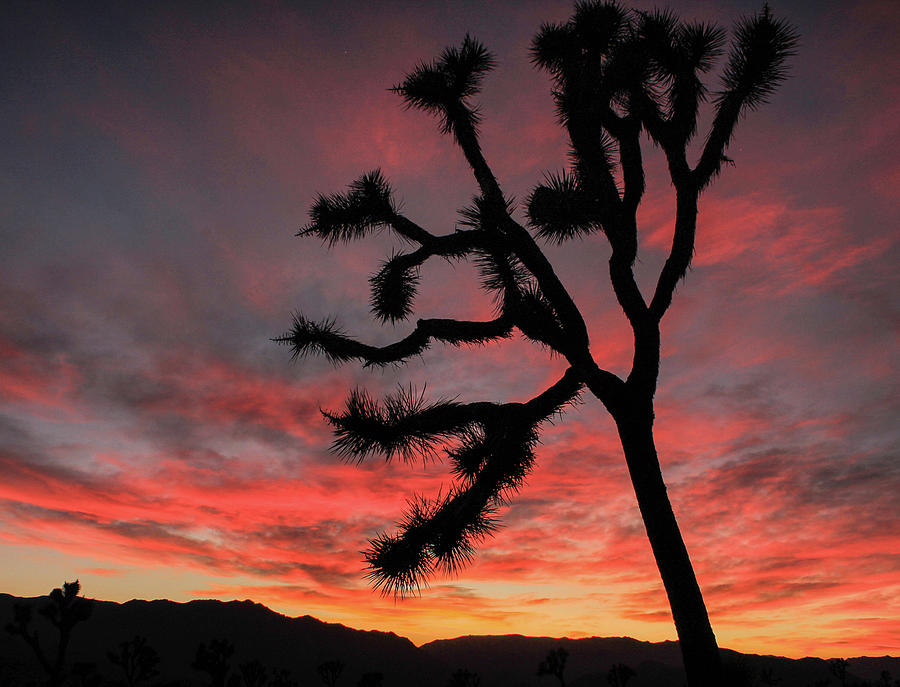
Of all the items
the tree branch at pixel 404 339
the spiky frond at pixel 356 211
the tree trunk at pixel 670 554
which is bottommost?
the tree trunk at pixel 670 554

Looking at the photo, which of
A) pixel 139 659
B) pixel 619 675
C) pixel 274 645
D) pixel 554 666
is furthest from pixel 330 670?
pixel 274 645

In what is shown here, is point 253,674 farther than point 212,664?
Yes

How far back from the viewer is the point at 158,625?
444ft

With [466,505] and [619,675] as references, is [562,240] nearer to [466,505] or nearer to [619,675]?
[466,505]

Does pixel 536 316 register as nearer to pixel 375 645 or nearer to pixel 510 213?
pixel 510 213

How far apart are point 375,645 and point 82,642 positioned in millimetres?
70526

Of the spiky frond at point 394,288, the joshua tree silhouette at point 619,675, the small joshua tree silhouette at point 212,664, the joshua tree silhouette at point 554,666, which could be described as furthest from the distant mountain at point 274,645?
the spiky frond at point 394,288

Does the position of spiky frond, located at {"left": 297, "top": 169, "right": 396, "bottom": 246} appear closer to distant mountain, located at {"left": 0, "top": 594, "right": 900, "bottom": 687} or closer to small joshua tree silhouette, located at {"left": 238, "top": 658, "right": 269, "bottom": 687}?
small joshua tree silhouette, located at {"left": 238, "top": 658, "right": 269, "bottom": 687}

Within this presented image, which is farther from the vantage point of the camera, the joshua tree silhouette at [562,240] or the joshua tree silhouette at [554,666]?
the joshua tree silhouette at [554,666]

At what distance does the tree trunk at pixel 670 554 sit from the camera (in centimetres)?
308

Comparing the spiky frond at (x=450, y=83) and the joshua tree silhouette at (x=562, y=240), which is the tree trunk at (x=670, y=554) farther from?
the spiky frond at (x=450, y=83)

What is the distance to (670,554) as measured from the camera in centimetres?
329

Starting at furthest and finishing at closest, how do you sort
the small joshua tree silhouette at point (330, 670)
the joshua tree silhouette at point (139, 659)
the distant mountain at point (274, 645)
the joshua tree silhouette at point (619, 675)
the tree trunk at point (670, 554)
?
the distant mountain at point (274, 645) → the joshua tree silhouette at point (619, 675) → the small joshua tree silhouette at point (330, 670) → the joshua tree silhouette at point (139, 659) → the tree trunk at point (670, 554)

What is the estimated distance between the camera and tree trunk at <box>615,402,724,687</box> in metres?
3.08
